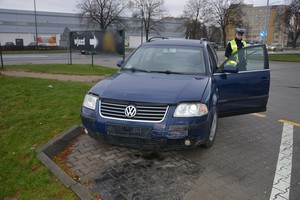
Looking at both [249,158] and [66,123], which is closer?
[249,158]

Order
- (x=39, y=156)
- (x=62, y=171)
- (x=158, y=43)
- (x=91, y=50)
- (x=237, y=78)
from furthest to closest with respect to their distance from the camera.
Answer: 1. (x=91, y=50)
2. (x=158, y=43)
3. (x=237, y=78)
4. (x=39, y=156)
5. (x=62, y=171)

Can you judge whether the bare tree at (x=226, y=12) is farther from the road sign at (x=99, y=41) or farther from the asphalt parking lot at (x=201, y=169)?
the asphalt parking lot at (x=201, y=169)

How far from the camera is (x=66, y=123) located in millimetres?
4996

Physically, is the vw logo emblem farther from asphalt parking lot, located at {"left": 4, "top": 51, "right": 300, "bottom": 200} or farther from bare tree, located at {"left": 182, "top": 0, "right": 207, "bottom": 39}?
bare tree, located at {"left": 182, "top": 0, "right": 207, "bottom": 39}

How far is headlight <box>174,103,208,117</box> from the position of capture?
3.21m

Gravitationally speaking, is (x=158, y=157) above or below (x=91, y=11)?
below

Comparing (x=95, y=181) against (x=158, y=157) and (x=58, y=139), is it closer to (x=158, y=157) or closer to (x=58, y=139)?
(x=158, y=157)

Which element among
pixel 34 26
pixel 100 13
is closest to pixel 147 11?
pixel 100 13

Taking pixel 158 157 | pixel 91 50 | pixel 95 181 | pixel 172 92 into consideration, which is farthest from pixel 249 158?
pixel 91 50

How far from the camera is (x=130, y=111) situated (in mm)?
3230

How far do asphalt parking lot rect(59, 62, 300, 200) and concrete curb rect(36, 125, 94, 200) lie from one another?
0.14 m

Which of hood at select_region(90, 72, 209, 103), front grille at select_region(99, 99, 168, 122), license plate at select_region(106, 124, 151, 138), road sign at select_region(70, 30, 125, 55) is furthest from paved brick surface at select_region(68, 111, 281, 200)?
road sign at select_region(70, 30, 125, 55)

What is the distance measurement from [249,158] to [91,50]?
13.5m

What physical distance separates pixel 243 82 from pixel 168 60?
147 centimetres
